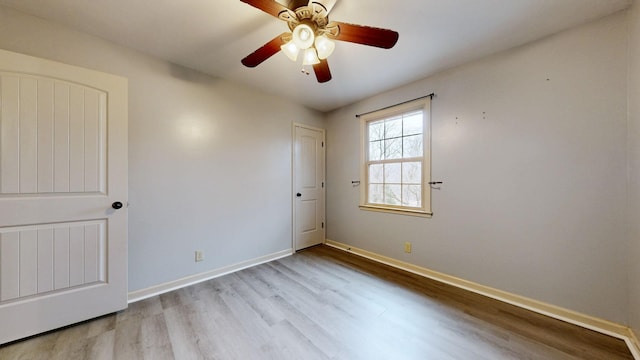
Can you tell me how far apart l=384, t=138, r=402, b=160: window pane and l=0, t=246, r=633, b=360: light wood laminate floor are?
163cm

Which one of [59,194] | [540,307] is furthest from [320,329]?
[59,194]

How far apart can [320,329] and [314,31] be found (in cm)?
215

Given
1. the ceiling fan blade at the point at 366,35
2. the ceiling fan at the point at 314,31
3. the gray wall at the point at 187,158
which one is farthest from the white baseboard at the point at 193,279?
the ceiling fan blade at the point at 366,35

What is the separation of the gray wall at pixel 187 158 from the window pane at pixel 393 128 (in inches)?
59.1

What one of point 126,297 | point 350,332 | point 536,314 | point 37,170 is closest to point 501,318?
point 536,314

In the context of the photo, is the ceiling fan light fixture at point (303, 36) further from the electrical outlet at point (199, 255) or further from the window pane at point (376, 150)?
the electrical outlet at point (199, 255)

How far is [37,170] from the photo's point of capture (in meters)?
1.64

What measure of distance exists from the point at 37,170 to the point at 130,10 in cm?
137

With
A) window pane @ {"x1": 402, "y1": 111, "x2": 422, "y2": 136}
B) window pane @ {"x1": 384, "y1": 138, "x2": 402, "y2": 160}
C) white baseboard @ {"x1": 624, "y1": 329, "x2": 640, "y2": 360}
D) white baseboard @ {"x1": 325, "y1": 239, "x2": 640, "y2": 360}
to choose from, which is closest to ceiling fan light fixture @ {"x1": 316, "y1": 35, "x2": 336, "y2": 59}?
window pane @ {"x1": 402, "y1": 111, "x2": 422, "y2": 136}

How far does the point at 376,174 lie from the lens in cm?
332

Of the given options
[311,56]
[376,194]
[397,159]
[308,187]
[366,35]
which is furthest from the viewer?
[308,187]

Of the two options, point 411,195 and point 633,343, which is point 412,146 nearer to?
point 411,195

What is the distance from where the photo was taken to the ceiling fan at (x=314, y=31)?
137 centimetres

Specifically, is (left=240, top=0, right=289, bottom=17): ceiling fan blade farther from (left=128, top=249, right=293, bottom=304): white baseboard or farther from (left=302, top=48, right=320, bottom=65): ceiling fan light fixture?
(left=128, top=249, right=293, bottom=304): white baseboard
